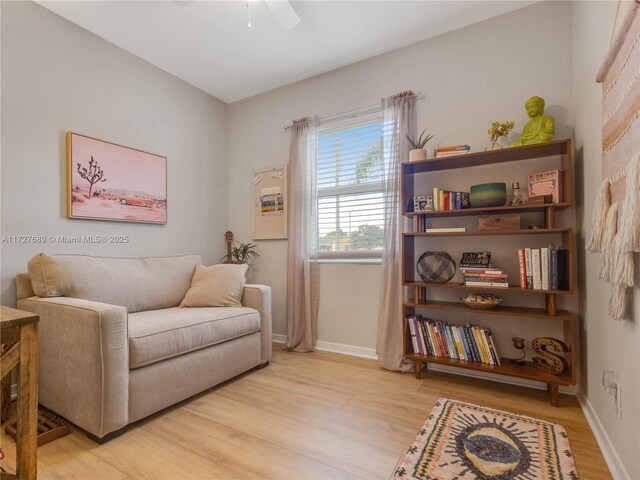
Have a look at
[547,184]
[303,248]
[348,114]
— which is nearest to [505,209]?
[547,184]

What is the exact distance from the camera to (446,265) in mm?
2289

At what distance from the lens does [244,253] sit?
3299 millimetres

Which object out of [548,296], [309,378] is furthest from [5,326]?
[548,296]

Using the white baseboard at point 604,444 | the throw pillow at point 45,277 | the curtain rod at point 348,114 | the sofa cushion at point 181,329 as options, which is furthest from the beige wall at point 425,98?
the throw pillow at point 45,277

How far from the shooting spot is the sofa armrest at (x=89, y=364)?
150cm

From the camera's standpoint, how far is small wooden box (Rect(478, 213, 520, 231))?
6.66 feet

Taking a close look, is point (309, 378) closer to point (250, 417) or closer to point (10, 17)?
point (250, 417)

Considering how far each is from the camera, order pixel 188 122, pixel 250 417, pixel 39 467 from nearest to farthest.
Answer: pixel 39 467 → pixel 250 417 → pixel 188 122

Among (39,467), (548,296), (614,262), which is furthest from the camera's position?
(548,296)

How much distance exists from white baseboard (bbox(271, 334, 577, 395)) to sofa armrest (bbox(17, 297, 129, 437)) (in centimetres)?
169

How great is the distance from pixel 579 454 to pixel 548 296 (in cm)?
83

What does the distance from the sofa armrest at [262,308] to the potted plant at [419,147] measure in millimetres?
1522

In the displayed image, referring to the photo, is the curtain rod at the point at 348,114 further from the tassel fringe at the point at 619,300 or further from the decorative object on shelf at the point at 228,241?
the tassel fringe at the point at 619,300

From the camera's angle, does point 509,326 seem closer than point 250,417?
No
